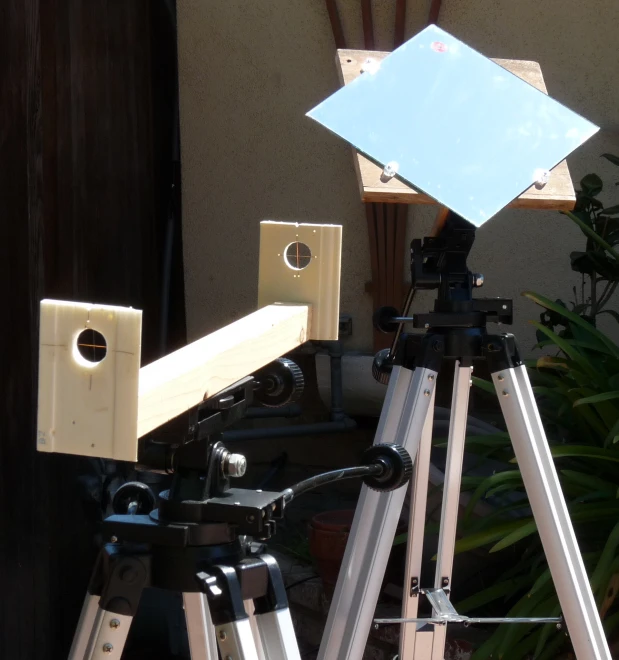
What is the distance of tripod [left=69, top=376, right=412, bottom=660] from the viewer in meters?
0.97

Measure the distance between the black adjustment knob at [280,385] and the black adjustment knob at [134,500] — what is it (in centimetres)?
19

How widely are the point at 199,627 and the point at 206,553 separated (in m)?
0.22

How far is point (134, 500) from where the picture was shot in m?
1.18

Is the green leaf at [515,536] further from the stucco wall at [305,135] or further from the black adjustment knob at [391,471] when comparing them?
the stucco wall at [305,135]

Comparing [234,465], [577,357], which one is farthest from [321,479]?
→ [577,357]

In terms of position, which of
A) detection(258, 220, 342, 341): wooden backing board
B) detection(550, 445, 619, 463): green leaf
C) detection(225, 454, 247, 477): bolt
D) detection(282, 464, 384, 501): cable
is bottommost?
detection(550, 445, 619, 463): green leaf

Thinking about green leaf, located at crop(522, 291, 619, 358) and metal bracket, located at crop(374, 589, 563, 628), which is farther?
green leaf, located at crop(522, 291, 619, 358)

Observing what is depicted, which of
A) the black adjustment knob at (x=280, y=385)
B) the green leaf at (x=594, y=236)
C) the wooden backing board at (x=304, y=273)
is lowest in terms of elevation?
the black adjustment knob at (x=280, y=385)

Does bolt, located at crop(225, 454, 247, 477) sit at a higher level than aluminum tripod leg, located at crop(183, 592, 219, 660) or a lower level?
higher

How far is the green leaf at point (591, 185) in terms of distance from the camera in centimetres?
339

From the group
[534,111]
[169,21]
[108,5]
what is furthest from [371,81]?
[169,21]

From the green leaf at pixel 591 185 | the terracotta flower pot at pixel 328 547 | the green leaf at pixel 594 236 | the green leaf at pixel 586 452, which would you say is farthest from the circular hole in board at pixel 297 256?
the green leaf at pixel 591 185

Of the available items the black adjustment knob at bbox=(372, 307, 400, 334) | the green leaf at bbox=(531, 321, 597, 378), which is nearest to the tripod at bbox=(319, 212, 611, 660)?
the black adjustment knob at bbox=(372, 307, 400, 334)

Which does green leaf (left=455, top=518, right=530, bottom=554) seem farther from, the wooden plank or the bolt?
the bolt
